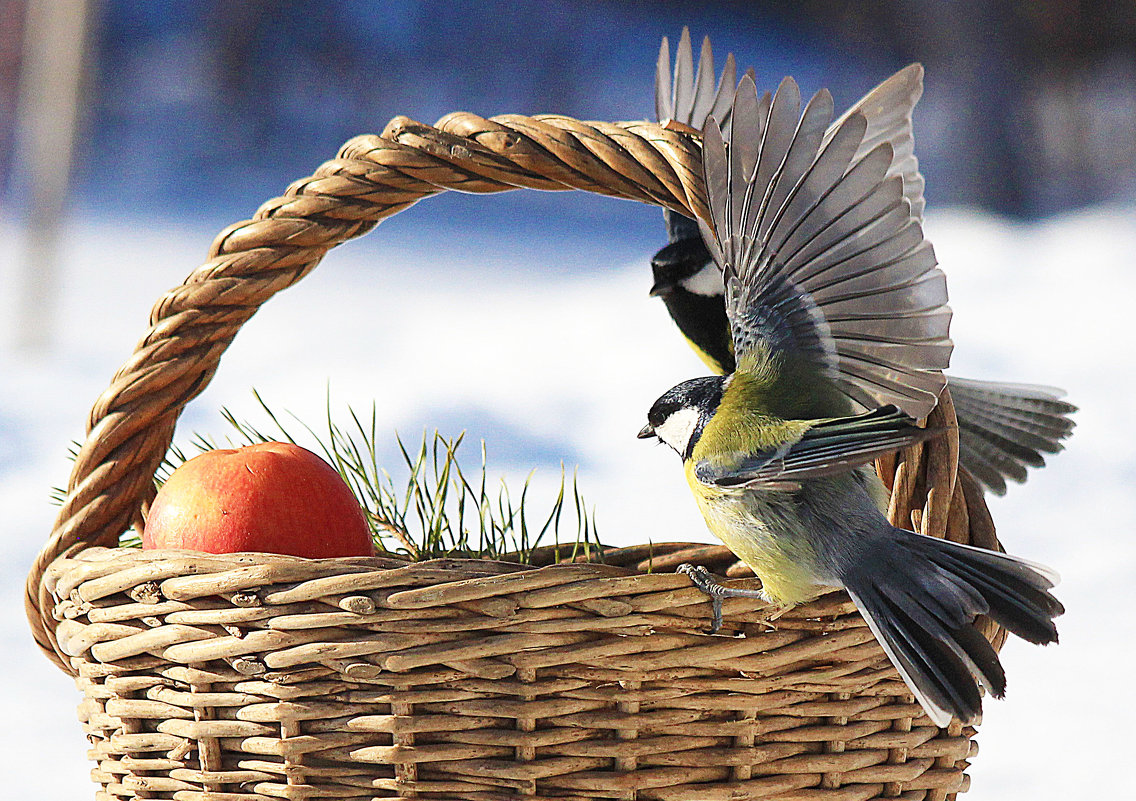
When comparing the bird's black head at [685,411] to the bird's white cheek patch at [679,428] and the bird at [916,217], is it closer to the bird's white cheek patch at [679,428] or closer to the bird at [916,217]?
the bird's white cheek patch at [679,428]

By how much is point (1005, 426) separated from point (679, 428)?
0.82 feet

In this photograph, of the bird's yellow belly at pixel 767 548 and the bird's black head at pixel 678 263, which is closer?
the bird's yellow belly at pixel 767 548

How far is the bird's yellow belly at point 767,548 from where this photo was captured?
510mm

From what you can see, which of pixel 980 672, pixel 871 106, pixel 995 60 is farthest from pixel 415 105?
pixel 980 672

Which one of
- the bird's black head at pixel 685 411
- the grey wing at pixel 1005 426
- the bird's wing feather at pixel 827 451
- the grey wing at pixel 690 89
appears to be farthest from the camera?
the grey wing at pixel 690 89

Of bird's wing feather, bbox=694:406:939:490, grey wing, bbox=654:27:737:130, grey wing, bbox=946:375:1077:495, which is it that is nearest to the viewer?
bird's wing feather, bbox=694:406:939:490

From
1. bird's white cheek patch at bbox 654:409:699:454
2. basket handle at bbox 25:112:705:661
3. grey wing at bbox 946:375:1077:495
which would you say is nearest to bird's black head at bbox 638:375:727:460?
bird's white cheek patch at bbox 654:409:699:454

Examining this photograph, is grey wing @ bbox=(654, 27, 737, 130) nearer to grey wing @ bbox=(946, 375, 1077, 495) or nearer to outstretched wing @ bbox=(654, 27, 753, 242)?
outstretched wing @ bbox=(654, 27, 753, 242)

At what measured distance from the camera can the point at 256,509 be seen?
0.61m

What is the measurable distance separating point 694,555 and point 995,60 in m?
1.74

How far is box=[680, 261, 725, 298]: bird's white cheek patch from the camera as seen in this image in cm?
85

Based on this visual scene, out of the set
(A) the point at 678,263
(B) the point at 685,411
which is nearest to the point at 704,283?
(A) the point at 678,263

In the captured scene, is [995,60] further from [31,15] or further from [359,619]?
[359,619]

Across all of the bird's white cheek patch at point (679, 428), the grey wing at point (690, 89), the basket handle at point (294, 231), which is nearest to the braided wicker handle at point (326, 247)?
the basket handle at point (294, 231)
